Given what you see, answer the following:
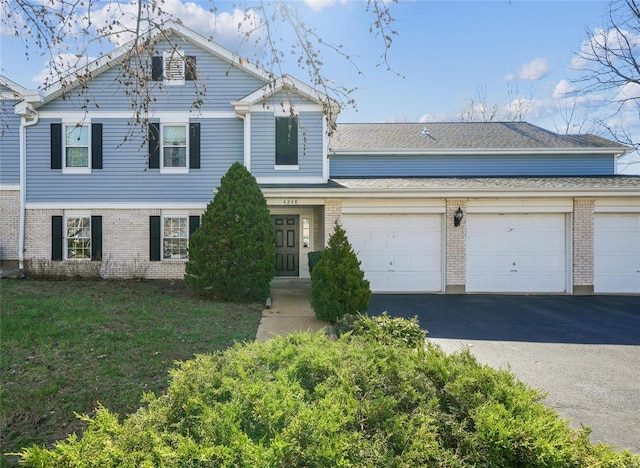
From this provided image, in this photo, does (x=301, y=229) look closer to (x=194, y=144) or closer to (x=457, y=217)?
(x=194, y=144)

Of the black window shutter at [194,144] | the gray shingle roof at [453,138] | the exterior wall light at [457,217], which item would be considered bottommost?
the exterior wall light at [457,217]

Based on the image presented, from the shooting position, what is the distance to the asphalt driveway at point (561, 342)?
4.73m

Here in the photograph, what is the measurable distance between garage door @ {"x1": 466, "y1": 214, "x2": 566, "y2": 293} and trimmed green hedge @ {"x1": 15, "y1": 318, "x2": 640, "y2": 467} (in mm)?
9032

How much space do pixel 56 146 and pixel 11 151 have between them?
1.66 m

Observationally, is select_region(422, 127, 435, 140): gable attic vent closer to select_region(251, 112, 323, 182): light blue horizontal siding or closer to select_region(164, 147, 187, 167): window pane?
select_region(251, 112, 323, 182): light blue horizontal siding

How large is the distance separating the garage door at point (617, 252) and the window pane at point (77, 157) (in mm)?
16578

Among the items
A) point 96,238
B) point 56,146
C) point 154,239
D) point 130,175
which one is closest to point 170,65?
point 154,239

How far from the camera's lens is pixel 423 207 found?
38.1 feet

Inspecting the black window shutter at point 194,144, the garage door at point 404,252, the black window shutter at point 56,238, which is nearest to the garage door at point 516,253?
the garage door at point 404,252

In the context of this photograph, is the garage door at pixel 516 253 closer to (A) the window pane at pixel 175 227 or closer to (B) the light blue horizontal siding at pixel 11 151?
(A) the window pane at pixel 175 227

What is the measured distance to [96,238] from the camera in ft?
43.9

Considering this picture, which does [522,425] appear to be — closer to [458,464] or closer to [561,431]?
[561,431]

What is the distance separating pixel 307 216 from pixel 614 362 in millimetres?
9851

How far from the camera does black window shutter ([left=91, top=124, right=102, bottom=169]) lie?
523 inches
